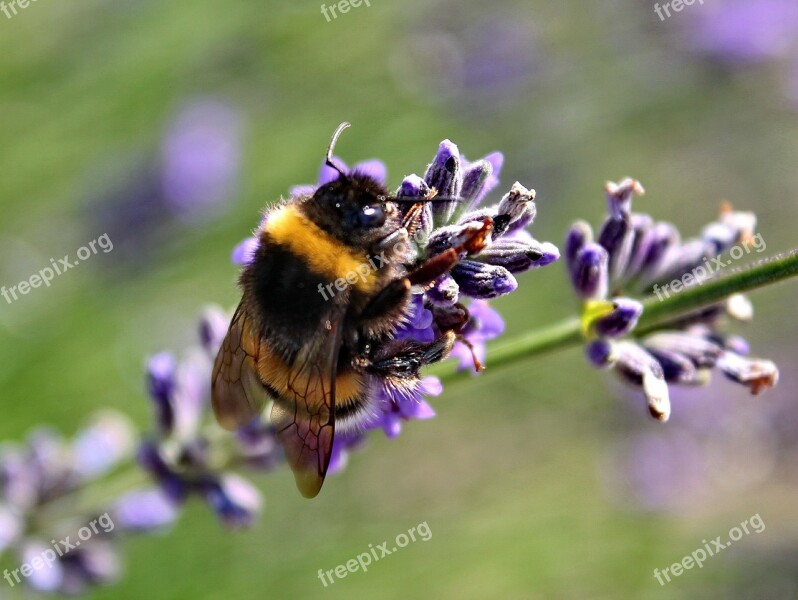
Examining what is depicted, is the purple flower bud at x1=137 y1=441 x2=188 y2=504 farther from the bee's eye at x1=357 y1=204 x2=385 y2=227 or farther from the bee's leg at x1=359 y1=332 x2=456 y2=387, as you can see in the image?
the bee's eye at x1=357 y1=204 x2=385 y2=227

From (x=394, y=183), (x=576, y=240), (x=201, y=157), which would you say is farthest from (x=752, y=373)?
(x=394, y=183)

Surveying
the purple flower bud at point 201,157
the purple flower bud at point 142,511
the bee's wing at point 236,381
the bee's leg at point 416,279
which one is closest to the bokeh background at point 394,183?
the purple flower bud at point 201,157

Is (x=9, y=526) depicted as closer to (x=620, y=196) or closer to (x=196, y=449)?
(x=196, y=449)

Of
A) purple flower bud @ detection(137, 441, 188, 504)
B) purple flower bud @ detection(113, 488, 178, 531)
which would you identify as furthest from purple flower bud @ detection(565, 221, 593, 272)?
purple flower bud @ detection(113, 488, 178, 531)

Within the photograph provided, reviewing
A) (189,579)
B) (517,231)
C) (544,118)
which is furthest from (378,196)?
(544,118)

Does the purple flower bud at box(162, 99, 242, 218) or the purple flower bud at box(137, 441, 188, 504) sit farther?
the purple flower bud at box(162, 99, 242, 218)
